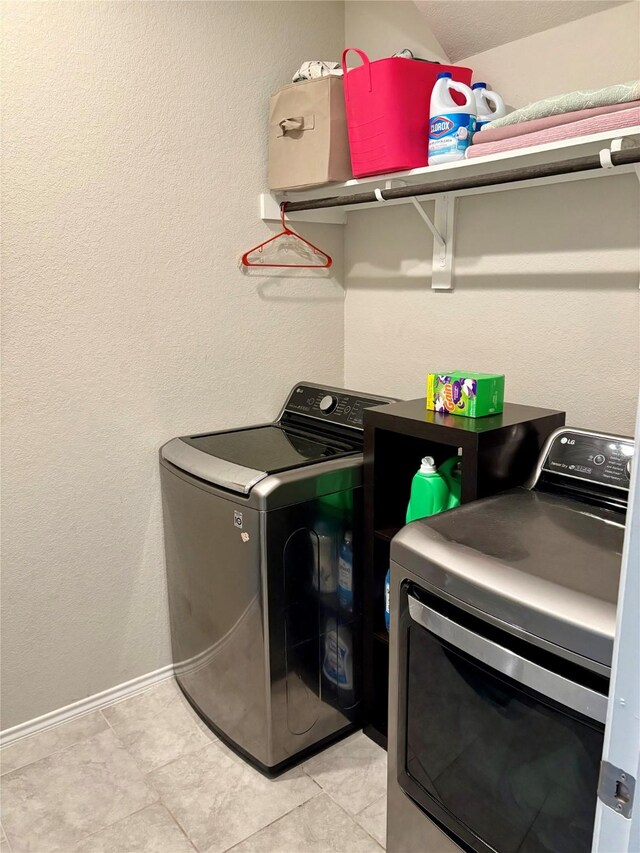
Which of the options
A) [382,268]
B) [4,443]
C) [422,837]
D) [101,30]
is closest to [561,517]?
[422,837]

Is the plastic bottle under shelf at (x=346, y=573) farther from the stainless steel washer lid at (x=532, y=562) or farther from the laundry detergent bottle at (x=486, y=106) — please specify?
the laundry detergent bottle at (x=486, y=106)

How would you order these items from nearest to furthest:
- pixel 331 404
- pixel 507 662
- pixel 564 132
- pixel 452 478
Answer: pixel 507 662 < pixel 564 132 < pixel 452 478 < pixel 331 404

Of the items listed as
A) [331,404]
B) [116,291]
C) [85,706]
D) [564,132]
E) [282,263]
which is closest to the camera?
[564,132]

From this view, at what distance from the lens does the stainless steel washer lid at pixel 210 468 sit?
5.42 feet

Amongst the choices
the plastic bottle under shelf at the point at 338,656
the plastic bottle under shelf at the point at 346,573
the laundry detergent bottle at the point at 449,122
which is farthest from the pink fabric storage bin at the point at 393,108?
the plastic bottle under shelf at the point at 338,656

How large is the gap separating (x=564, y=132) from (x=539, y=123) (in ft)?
0.24

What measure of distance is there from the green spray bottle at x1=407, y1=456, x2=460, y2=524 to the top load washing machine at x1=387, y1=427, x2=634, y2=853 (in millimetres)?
211

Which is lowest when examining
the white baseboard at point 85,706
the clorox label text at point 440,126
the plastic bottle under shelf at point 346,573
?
the white baseboard at point 85,706

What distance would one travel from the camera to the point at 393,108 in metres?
1.68

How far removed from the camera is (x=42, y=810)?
1.64m

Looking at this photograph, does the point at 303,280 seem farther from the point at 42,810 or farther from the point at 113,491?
the point at 42,810

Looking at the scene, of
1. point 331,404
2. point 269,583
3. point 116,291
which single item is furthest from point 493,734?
point 116,291

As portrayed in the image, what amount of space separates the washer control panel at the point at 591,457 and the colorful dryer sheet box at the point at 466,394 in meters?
0.18

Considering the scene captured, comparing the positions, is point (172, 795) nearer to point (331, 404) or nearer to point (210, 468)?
point (210, 468)
